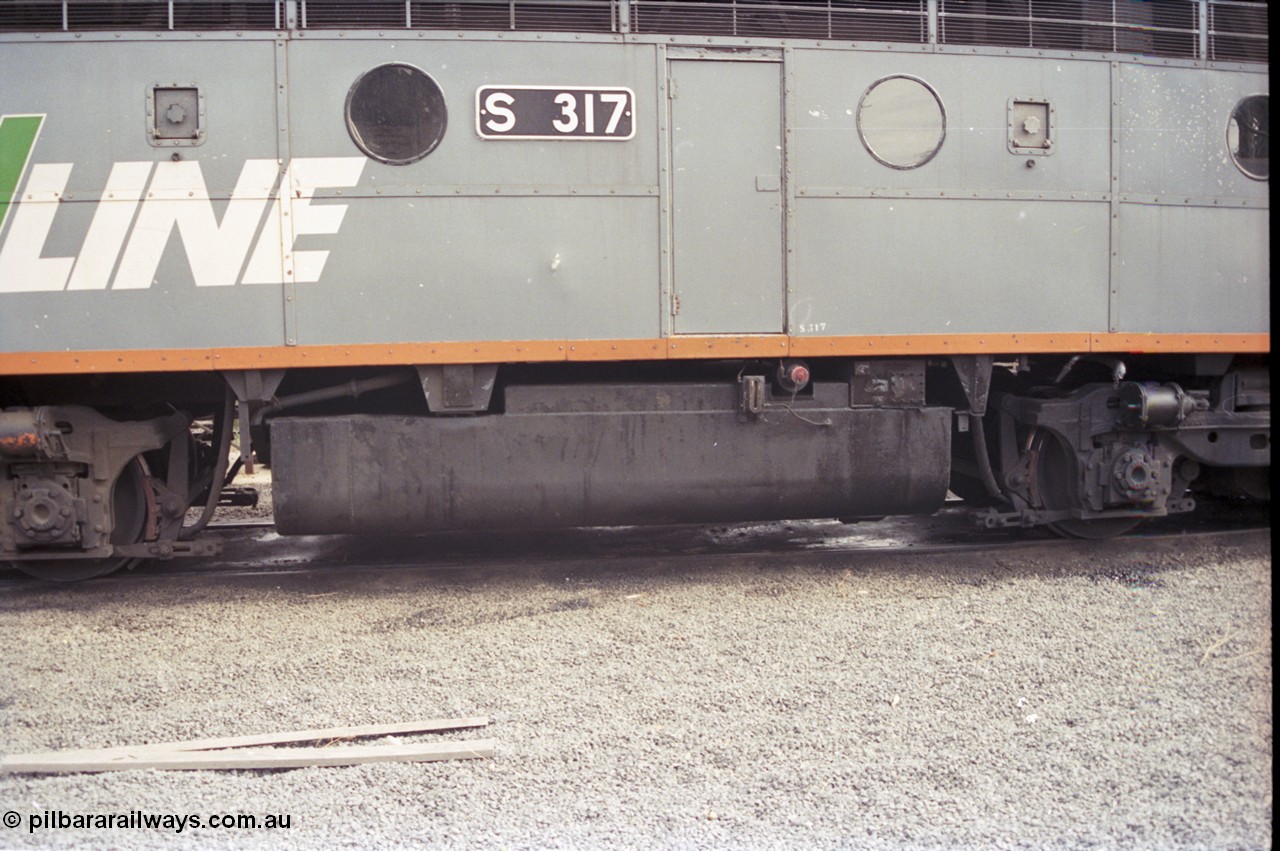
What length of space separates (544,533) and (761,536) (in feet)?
5.10

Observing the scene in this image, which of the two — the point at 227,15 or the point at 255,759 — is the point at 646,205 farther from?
the point at 255,759

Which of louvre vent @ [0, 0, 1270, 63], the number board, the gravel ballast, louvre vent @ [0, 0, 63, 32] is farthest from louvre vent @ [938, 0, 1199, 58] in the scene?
louvre vent @ [0, 0, 63, 32]

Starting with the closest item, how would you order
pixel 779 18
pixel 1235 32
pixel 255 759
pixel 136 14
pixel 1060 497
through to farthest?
pixel 255 759
pixel 136 14
pixel 779 18
pixel 1235 32
pixel 1060 497

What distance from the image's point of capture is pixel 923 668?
13.8 ft

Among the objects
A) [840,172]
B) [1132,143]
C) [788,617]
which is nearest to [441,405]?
[788,617]

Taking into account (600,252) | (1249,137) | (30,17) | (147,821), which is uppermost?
(30,17)

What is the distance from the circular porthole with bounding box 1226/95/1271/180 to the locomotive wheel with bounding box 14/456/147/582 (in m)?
6.93

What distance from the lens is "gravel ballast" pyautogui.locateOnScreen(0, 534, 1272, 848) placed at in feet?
9.95

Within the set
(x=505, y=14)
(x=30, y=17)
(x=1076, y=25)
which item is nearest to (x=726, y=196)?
(x=505, y=14)

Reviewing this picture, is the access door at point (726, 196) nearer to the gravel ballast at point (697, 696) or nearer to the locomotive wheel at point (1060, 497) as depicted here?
the gravel ballast at point (697, 696)

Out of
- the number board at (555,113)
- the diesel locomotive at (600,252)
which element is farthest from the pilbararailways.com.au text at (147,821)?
the number board at (555,113)

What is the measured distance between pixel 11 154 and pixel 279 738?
363cm

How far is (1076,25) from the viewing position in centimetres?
595

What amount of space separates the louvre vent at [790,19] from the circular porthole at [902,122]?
303mm
